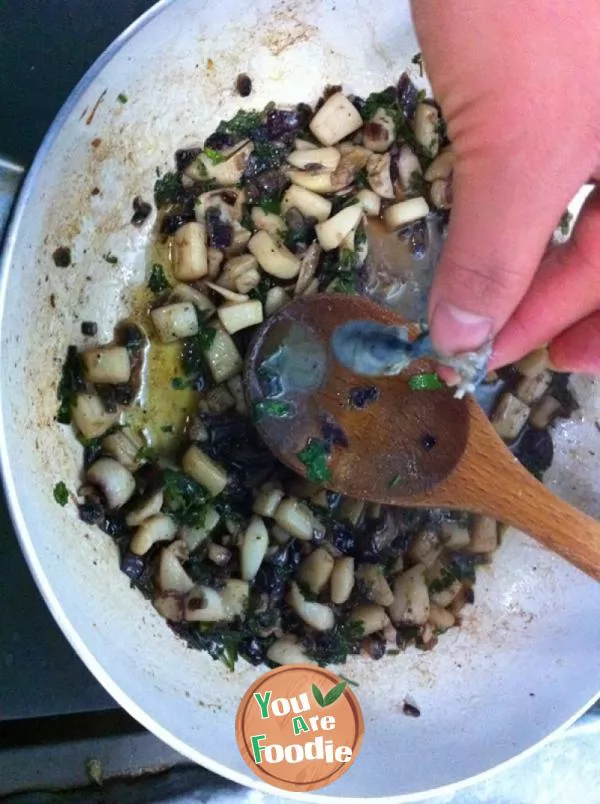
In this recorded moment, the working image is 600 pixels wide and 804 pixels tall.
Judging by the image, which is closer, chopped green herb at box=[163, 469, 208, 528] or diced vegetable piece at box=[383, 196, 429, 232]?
chopped green herb at box=[163, 469, 208, 528]

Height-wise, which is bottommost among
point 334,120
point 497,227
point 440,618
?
point 440,618

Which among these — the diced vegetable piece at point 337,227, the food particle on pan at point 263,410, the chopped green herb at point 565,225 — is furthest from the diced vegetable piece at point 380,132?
the chopped green herb at point 565,225

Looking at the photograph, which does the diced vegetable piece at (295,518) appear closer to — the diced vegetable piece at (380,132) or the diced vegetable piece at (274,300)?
the diced vegetable piece at (274,300)

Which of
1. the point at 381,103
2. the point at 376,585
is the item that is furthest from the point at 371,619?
the point at 381,103

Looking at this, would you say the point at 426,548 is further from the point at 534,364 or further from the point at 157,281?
the point at 157,281

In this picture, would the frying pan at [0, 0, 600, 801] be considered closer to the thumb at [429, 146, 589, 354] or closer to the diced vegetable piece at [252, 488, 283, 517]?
the diced vegetable piece at [252, 488, 283, 517]

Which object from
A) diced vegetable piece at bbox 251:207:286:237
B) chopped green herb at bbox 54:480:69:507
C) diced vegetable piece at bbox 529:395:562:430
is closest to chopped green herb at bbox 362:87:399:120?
diced vegetable piece at bbox 251:207:286:237

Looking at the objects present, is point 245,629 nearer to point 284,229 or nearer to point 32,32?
point 284,229

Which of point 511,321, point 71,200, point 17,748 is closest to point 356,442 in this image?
point 511,321
